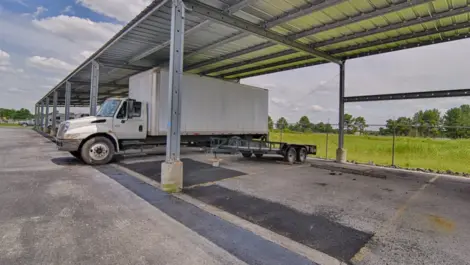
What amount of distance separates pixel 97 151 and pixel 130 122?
163 cm

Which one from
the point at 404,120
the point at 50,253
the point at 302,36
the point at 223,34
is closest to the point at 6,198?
the point at 50,253

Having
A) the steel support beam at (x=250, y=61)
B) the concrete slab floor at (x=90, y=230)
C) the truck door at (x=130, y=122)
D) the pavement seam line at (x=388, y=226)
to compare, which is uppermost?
the steel support beam at (x=250, y=61)

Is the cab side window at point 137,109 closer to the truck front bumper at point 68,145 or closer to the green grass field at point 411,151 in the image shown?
the truck front bumper at point 68,145

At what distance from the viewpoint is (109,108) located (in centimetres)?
980

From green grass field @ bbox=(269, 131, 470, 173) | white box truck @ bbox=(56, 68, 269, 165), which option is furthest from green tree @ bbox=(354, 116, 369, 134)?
white box truck @ bbox=(56, 68, 269, 165)

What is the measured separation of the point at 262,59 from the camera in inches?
460

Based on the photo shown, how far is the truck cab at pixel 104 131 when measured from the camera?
28.4ft

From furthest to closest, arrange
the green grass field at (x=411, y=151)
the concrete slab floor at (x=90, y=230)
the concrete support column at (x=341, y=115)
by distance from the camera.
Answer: the concrete support column at (x=341, y=115) → the green grass field at (x=411, y=151) → the concrete slab floor at (x=90, y=230)

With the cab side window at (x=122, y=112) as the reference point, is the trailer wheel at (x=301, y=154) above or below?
below

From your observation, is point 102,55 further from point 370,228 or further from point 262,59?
point 370,228

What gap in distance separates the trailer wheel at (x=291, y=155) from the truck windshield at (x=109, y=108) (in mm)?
7286

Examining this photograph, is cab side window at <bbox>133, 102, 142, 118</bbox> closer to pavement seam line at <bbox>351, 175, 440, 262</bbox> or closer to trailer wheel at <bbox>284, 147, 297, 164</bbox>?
trailer wheel at <bbox>284, 147, 297, 164</bbox>

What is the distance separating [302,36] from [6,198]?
9.37 meters

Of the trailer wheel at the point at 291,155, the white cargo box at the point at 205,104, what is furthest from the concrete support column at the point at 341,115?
the white cargo box at the point at 205,104
